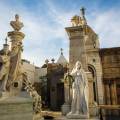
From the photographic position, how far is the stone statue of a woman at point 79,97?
248 inches

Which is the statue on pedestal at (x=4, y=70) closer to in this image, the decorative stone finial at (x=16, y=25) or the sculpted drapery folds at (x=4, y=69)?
the sculpted drapery folds at (x=4, y=69)

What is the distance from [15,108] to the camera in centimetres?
412

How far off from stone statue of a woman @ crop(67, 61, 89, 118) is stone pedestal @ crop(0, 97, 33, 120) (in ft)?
7.94

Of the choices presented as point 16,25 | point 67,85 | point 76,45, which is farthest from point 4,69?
point 76,45

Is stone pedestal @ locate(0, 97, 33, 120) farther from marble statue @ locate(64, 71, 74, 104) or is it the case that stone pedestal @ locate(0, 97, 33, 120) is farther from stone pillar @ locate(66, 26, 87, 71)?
stone pillar @ locate(66, 26, 87, 71)

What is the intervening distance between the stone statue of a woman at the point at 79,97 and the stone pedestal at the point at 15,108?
2.42 meters

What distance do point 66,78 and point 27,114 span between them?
340 cm

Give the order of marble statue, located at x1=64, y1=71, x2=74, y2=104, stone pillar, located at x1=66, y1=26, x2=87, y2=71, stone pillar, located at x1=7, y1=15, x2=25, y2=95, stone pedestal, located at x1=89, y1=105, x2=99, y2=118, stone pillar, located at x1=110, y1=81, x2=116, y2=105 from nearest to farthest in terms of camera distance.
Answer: stone pillar, located at x1=7, y1=15, x2=25, y2=95 < stone pedestal, located at x1=89, y1=105, x2=99, y2=118 < marble statue, located at x1=64, y1=71, x2=74, y2=104 < stone pillar, located at x1=66, y1=26, x2=87, y2=71 < stone pillar, located at x1=110, y1=81, x2=116, y2=105

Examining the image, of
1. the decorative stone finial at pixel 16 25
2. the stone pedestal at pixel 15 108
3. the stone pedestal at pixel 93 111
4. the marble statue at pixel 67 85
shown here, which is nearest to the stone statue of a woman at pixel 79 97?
the marble statue at pixel 67 85

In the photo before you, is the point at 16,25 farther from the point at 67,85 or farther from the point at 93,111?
the point at 93,111

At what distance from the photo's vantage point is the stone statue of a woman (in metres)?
6.31

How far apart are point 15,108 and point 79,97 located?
293 centimetres

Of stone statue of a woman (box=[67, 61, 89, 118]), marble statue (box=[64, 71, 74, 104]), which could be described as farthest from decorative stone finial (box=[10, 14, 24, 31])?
marble statue (box=[64, 71, 74, 104])

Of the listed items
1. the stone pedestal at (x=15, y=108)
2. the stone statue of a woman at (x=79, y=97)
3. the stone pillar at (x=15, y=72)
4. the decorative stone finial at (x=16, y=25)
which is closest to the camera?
the stone pedestal at (x=15, y=108)
